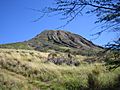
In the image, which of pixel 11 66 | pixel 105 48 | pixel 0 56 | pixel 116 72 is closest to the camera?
pixel 105 48

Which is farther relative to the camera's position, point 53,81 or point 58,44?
point 58,44

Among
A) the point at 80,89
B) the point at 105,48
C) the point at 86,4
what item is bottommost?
the point at 80,89

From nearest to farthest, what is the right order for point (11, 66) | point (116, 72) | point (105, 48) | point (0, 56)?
point (105, 48), point (116, 72), point (11, 66), point (0, 56)

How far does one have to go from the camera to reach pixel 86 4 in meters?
10.5

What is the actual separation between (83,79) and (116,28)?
3981 mm

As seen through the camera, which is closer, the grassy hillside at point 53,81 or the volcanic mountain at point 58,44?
the grassy hillside at point 53,81

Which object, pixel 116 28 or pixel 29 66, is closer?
pixel 116 28

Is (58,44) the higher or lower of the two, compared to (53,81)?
higher

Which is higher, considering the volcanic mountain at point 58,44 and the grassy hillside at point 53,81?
the volcanic mountain at point 58,44

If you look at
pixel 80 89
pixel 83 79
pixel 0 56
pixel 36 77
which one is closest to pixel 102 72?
pixel 83 79

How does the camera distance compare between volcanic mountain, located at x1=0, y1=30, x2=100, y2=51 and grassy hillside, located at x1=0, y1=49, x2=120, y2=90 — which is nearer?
grassy hillside, located at x1=0, y1=49, x2=120, y2=90

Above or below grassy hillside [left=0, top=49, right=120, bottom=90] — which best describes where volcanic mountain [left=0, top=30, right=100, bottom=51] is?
above

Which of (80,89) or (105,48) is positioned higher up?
(105,48)

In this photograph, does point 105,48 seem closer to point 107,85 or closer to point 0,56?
point 107,85
